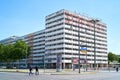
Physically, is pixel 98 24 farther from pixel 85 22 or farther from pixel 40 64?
pixel 40 64

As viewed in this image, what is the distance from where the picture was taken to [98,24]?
143125mm

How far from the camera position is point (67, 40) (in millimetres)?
116062

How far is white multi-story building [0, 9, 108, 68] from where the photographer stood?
116m

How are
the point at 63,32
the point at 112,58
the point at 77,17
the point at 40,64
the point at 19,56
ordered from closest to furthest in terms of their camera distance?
the point at 19,56, the point at 63,32, the point at 77,17, the point at 40,64, the point at 112,58

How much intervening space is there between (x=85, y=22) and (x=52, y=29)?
19818mm

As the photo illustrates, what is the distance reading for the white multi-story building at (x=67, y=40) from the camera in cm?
11581

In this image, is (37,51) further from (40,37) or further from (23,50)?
(23,50)

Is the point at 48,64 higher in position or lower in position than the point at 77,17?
lower

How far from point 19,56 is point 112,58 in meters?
87.6

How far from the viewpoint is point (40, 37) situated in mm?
145375

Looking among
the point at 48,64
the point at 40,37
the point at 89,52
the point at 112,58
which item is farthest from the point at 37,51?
the point at 112,58

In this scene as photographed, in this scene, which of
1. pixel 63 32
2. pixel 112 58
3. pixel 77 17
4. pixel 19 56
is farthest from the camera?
pixel 112 58

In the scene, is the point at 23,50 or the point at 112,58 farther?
the point at 112,58

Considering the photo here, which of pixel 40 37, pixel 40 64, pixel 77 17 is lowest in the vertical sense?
pixel 40 64
